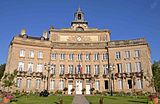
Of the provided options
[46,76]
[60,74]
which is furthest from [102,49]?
[46,76]

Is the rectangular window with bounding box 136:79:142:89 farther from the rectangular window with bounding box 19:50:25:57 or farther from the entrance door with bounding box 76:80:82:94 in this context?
the rectangular window with bounding box 19:50:25:57

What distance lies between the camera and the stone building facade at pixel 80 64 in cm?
4272

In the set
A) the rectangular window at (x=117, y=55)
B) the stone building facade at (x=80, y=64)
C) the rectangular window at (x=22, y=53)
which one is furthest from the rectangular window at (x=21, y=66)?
the rectangular window at (x=117, y=55)

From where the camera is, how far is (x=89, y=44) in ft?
157

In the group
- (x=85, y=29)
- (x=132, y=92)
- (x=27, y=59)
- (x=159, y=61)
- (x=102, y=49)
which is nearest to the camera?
(x=132, y=92)

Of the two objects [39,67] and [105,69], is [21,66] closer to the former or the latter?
[39,67]

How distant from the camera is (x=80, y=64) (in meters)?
46.3

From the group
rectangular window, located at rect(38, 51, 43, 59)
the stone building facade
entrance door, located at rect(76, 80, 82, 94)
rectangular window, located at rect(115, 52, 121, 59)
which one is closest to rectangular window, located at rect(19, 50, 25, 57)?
the stone building facade

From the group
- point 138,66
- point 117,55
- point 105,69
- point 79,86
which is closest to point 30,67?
point 79,86

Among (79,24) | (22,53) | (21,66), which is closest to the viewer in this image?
(21,66)

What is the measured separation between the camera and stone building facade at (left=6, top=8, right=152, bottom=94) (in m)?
42.7

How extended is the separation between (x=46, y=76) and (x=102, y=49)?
15131 millimetres

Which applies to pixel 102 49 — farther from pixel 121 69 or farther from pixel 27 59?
pixel 27 59

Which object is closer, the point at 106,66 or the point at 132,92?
the point at 132,92
